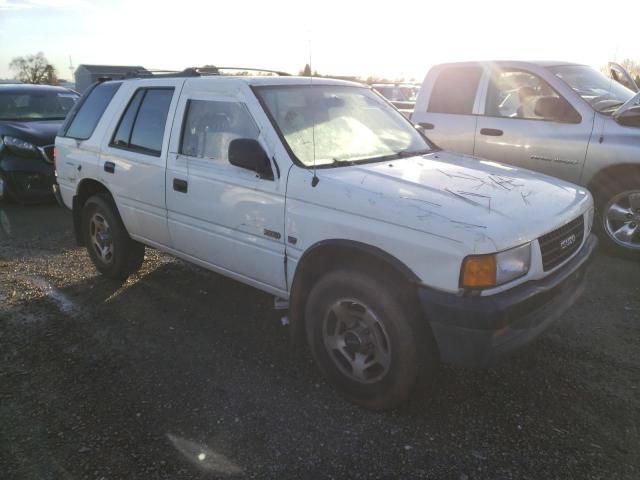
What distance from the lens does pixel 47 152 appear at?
7.41m

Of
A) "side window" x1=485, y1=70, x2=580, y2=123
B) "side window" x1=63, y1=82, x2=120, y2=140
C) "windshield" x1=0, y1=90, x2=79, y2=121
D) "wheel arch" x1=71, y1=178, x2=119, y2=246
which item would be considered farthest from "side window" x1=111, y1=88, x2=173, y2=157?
"windshield" x1=0, y1=90, x2=79, y2=121

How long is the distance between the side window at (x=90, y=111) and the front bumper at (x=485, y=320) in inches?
141

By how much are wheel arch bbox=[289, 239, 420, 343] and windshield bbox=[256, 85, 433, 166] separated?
580 mm

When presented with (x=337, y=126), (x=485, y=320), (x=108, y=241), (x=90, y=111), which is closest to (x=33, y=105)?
(x=90, y=111)

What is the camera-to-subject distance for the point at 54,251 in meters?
5.74

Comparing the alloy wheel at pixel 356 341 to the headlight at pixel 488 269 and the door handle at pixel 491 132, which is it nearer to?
the headlight at pixel 488 269

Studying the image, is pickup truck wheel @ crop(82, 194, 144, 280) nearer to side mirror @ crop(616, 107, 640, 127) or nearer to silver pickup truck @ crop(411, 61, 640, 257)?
silver pickup truck @ crop(411, 61, 640, 257)

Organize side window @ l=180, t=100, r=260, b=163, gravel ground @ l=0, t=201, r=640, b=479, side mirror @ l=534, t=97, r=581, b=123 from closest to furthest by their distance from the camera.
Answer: gravel ground @ l=0, t=201, r=640, b=479, side window @ l=180, t=100, r=260, b=163, side mirror @ l=534, t=97, r=581, b=123

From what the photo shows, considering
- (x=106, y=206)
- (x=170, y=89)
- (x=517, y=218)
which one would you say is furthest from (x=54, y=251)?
(x=517, y=218)

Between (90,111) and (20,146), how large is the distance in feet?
11.4

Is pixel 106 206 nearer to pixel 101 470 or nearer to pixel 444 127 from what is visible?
pixel 101 470

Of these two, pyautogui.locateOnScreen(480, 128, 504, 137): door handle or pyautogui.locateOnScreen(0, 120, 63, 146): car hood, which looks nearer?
pyautogui.locateOnScreen(480, 128, 504, 137): door handle

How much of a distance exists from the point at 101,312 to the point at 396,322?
2748 millimetres

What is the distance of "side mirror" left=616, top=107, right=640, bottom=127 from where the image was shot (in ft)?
15.9
